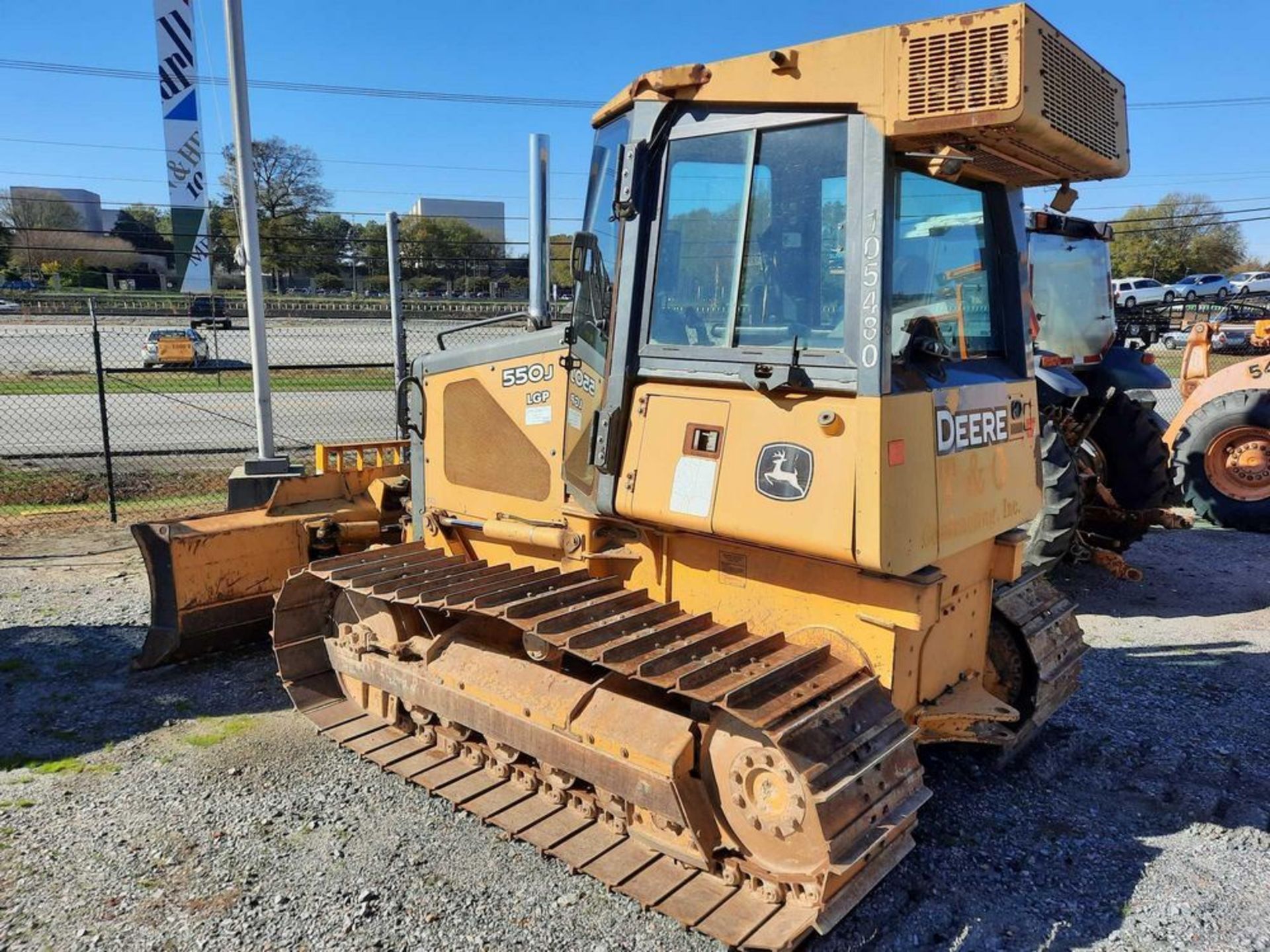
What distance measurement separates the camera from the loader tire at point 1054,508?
6.49 meters

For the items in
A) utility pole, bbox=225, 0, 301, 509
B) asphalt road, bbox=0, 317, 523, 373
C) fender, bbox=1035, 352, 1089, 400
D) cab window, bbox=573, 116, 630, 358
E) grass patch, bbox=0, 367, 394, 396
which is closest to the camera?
cab window, bbox=573, 116, 630, 358

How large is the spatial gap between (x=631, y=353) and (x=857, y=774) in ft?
5.67

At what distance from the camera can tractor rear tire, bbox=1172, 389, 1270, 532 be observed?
30.2 ft

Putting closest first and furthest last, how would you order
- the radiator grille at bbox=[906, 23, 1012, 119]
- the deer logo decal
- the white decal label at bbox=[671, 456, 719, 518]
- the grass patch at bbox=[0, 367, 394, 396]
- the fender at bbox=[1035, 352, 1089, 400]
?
the radiator grille at bbox=[906, 23, 1012, 119], the deer logo decal, the white decal label at bbox=[671, 456, 719, 518], the fender at bbox=[1035, 352, 1089, 400], the grass patch at bbox=[0, 367, 394, 396]

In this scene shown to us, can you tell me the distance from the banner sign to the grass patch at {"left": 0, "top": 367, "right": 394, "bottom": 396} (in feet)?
13.5

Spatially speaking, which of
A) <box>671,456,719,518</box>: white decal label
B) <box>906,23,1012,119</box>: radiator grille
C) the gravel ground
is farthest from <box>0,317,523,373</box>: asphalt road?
<box>906,23,1012,119</box>: radiator grille

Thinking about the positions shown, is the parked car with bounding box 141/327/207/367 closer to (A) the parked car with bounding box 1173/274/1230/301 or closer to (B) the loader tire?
(B) the loader tire

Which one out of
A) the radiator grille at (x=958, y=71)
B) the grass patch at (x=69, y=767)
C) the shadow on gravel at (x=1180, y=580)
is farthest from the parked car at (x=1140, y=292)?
the grass patch at (x=69, y=767)

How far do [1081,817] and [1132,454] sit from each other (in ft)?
16.6

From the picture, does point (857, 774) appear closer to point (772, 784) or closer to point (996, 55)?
point (772, 784)

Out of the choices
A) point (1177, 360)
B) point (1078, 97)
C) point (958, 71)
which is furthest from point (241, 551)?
point (1177, 360)

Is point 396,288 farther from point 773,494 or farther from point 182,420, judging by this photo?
point 182,420

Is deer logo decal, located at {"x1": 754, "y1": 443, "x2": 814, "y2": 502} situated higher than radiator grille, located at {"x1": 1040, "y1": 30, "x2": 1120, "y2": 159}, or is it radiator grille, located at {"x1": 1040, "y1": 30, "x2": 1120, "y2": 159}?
radiator grille, located at {"x1": 1040, "y1": 30, "x2": 1120, "y2": 159}

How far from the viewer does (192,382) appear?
743 inches
